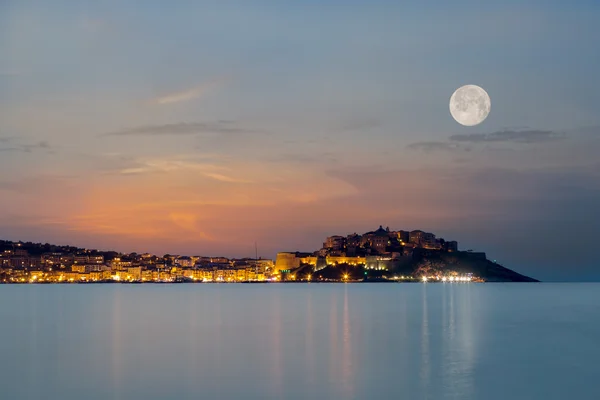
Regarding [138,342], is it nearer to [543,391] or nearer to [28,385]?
[28,385]

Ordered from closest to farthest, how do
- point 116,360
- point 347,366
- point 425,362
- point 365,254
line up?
point 347,366 < point 425,362 < point 116,360 < point 365,254

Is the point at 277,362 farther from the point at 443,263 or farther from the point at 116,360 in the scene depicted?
the point at 443,263

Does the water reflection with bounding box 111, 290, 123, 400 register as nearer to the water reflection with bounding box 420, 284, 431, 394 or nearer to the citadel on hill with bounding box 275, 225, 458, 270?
the water reflection with bounding box 420, 284, 431, 394

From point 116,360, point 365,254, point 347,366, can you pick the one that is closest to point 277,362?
point 347,366

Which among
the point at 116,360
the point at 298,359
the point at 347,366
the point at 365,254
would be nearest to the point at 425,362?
the point at 347,366

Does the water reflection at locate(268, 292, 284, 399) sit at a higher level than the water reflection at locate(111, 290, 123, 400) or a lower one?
lower

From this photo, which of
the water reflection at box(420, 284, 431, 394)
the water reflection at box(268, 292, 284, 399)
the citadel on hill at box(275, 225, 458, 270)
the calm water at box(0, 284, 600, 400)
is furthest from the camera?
the citadel on hill at box(275, 225, 458, 270)

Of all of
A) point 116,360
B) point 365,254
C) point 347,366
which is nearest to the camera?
point 347,366

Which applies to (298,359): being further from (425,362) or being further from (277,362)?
(425,362)

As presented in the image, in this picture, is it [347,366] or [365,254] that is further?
[365,254]

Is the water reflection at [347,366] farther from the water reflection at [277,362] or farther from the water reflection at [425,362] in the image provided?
the water reflection at [425,362]

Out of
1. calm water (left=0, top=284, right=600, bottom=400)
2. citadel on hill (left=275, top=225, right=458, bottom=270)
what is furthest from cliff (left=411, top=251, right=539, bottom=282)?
calm water (left=0, top=284, right=600, bottom=400)

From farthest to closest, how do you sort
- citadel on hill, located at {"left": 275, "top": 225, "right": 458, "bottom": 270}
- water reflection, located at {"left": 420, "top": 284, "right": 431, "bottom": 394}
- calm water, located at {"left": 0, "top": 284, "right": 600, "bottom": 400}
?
citadel on hill, located at {"left": 275, "top": 225, "right": 458, "bottom": 270} < water reflection, located at {"left": 420, "top": 284, "right": 431, "bottom": 394} < calm water, located at {"left": 0, "top": 284, "right": 600, "bottom": 400}

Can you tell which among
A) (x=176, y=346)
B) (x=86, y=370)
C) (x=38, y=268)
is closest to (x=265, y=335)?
(x=176, y=346)
